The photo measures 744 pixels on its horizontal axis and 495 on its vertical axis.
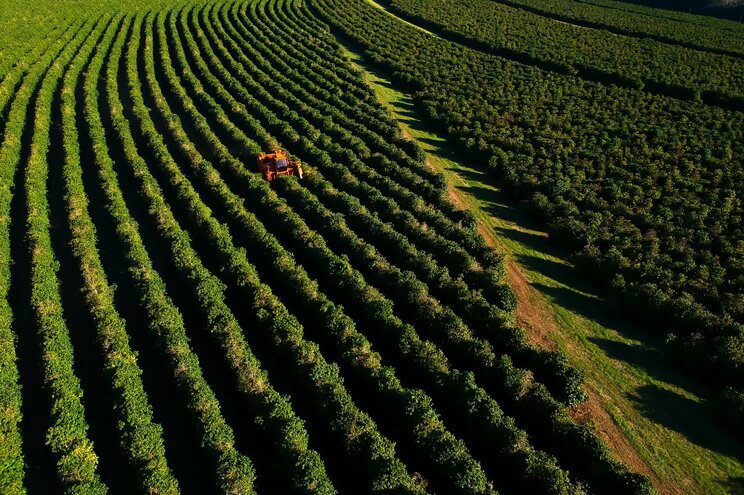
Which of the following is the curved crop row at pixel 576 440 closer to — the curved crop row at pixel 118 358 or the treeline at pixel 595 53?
the curved crop row at pixel 118 358

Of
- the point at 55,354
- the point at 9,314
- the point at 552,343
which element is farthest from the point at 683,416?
the point at 9,314

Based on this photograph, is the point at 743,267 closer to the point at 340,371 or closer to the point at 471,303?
the point at 471,303

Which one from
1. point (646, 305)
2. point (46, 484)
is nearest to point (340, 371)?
point (46, 484)

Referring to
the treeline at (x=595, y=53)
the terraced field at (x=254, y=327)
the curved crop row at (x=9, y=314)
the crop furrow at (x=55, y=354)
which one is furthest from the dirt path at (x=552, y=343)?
the treeline at (x=595, y=53)

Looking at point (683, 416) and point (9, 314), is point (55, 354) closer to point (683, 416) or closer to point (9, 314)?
point (9, 314)

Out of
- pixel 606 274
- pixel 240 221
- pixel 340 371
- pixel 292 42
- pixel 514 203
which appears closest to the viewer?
pixel 340 371
